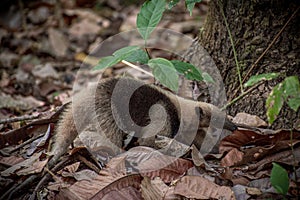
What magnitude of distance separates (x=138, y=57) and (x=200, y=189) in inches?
29.5

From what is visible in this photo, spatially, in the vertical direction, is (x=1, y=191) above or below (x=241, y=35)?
below

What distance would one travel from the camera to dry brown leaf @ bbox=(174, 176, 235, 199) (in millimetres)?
2105

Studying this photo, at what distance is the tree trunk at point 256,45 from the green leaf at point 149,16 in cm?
56

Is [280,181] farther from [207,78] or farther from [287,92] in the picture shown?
[207,78]

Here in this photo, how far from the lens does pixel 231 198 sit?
207 cm

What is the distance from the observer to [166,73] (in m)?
2.11

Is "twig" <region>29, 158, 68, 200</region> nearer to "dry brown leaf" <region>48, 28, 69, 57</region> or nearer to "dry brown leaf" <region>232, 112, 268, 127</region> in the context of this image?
"dry brown leaf" <region>232, 112, 268, 127</region>

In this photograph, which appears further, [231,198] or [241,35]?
[241,35]

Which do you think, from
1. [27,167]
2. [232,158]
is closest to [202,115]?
[232,158]

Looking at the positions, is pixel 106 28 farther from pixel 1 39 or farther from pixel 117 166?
pixel 117 166

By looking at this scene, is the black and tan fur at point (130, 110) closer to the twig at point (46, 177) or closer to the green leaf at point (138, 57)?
the twig at point (46, 177)

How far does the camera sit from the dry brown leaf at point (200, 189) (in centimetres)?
211

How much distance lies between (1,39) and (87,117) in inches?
149

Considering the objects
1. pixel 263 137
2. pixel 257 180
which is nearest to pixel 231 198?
pixel 257 180
